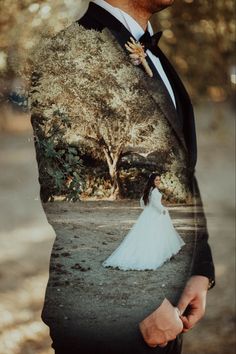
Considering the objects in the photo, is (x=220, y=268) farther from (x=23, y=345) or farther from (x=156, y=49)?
(x=156, y=49)

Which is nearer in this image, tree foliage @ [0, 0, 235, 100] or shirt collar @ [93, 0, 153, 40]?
shirt collar @ [93, 0, 153, 40]

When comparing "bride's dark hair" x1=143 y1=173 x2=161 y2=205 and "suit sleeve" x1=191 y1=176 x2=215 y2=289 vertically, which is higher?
"bride's dark hair" x1=143 y1=173 x2=161 y2=205

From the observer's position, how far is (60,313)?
1939 millimetres

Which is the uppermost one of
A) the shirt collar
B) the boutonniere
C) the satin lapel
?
the shirt collar

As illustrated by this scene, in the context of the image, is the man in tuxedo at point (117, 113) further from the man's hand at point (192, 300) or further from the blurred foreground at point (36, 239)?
the blurred foreground at point (36, 239)

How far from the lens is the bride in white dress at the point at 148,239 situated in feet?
6.39

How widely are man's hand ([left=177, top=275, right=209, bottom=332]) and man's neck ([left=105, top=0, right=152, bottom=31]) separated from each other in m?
0.84

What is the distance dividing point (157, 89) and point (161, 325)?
74 cm

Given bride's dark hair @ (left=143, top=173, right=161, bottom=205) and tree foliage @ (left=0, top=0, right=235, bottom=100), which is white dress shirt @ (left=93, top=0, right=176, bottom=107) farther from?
tree foliage @ (left=0, top=0, right=235, bottom=100)

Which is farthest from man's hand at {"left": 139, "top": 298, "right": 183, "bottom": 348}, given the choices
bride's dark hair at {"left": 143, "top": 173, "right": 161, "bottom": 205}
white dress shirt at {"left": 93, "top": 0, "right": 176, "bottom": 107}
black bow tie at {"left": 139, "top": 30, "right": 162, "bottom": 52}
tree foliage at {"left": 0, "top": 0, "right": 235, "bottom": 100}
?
tree foliage at {"left": 0, "top": 0, "right": 235, "bottom": 100}

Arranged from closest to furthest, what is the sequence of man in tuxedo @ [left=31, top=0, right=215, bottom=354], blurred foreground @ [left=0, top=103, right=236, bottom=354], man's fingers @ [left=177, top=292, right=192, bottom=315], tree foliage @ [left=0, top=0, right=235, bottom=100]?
man in tuxedo @ [left=31, top=0, right=215, bottom=354] → man's fingers @ [left=177, top=292, right=192, bottom=315] → blurred foreground @ [left=0, top=103, right=236, bottom=354] → tree foliage @ [left=0, top=0, right=235, bottom=100]

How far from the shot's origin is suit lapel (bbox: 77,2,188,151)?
1918mm

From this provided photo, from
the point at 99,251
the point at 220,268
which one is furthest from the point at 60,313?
the point at 220,268

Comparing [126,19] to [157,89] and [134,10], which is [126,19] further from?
[157,89]
